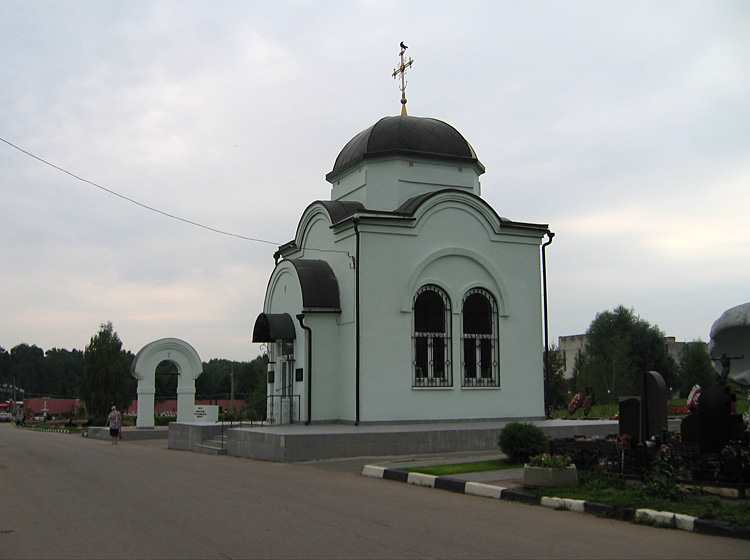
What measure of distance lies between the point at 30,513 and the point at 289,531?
362 centimetres

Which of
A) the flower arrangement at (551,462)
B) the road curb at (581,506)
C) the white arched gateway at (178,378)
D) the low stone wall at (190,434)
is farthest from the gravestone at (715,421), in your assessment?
the white arched gateway at (178,378)

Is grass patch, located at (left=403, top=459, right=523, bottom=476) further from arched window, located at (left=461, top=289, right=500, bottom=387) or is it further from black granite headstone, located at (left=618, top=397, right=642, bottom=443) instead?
arched window, located at (left=461, top=289, right=500, bottom=387)

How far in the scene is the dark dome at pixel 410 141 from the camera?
21625 mm

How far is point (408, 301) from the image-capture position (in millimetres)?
19609

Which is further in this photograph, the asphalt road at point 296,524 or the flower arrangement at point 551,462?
the flower arrangement at point 551,462

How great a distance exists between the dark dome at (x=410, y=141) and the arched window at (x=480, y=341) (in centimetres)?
430

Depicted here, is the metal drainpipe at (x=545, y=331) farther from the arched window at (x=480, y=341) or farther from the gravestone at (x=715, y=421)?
the gravestone at (x=715, y=421)

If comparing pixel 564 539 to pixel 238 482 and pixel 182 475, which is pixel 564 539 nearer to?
pixel 238 482

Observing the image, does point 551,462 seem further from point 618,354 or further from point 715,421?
point 618,354

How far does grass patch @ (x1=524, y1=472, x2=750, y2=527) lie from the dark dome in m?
12.9

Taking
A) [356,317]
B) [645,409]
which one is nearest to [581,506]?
[645,409]

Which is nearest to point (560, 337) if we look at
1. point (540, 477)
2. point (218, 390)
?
point (218, 390)

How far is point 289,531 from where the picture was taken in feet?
25.2

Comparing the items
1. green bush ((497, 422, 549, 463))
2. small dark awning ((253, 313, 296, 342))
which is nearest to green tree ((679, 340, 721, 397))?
small dark awning ((253, 313, 296, 342))
